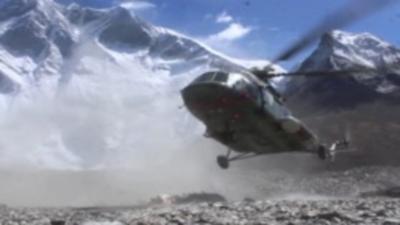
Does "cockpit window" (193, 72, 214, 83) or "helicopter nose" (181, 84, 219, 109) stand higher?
"cockpit window" (193, 72, 214, 83)

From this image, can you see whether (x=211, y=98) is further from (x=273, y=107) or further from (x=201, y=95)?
(x=273, y=107)

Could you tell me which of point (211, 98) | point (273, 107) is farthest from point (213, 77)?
point (273, 107)

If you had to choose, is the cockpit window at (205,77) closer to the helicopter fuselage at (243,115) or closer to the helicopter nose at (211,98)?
the helicopter fuselage at (243,115)

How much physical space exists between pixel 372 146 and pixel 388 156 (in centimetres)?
996

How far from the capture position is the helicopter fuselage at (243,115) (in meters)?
34.4

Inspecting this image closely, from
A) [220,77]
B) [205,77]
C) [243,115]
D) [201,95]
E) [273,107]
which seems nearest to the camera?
[201,95]

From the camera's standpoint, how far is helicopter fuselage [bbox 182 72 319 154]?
34.4 metres

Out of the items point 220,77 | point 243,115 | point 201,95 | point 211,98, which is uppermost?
point 220,77

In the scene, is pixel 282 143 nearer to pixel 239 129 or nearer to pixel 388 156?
pixel 239 129

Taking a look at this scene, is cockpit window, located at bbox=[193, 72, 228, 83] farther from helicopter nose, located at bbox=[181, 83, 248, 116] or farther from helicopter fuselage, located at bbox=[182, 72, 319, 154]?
helicopter nose, located at bbox=[181, 83, 248, 116]

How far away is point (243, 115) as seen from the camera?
3609 cm

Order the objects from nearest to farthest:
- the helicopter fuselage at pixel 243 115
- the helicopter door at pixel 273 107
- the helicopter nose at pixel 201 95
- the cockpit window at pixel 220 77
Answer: the helicopter nose at pixel 201 95
the helicopter fuselage at pixel 243 115
the cockpit window at pixel 220 77
the helicopter door at pixel 273 107

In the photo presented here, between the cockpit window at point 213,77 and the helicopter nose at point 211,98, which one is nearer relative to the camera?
the helicopter nose at point 211,98

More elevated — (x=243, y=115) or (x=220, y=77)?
(x=220, y=77)
